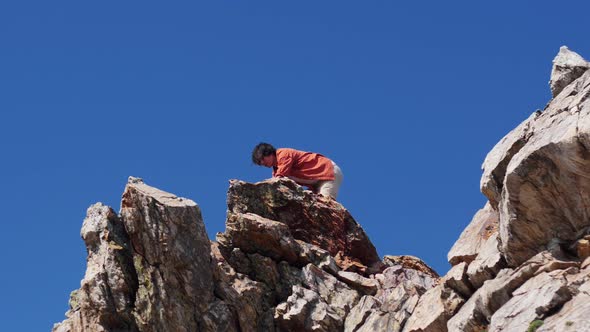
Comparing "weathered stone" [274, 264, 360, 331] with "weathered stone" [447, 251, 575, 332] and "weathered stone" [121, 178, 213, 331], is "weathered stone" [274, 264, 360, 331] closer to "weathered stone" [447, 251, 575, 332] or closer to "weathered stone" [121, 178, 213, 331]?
"weathered stone" [121, 178, 213, 331]

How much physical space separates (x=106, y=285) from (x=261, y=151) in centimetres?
856

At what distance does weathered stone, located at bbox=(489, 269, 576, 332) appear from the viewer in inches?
1273

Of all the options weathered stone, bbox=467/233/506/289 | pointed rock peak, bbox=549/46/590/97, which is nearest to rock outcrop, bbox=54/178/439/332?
weathered stone, bbox=467/233/506/289

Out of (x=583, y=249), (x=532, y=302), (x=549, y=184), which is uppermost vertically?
(x=549, y=184)

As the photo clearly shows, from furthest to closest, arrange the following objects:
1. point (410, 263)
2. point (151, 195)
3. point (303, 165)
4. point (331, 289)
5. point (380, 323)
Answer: point (303, 165) < point (410, 263) < point (331, 289) < point (151, 195) < point (380, 323)

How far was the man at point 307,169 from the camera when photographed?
4788cm

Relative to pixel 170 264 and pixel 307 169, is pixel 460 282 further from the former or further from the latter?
pixel 307 169

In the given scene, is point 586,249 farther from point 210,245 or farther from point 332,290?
point 210,245

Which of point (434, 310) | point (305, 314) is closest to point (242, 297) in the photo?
point (305, 314)

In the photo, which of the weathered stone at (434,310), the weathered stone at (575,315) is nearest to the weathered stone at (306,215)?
the weathered stone at (434,310)

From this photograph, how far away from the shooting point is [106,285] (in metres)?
43.3

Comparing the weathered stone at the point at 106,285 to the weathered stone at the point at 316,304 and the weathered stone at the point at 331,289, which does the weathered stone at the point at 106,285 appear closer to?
the weathered stone at the point at 316,304

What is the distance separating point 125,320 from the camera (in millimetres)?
42906

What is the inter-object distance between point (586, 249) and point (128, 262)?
58.2 feet
